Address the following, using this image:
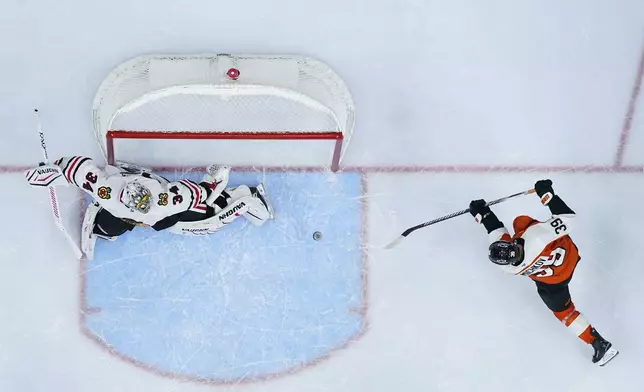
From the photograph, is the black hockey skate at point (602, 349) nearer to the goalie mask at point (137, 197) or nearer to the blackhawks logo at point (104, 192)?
the goalie mask at point (137, 197)

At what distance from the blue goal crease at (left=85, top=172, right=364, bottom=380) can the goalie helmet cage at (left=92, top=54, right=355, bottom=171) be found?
139 millimetres

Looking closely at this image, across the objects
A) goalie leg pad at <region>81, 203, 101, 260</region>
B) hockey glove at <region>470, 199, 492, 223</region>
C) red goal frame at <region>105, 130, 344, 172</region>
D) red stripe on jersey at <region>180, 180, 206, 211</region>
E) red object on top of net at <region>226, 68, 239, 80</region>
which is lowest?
goalie leg pad at <region>81, 203, 101, 260</region>

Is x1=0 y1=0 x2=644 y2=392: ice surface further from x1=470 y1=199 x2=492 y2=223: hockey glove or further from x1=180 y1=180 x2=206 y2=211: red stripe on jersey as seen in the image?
x1=180 y1=180 x2=206 y2=211: red stripe on jersey

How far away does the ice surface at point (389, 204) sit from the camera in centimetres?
406

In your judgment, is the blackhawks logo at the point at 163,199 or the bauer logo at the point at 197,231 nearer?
the blackhawks logo at the point at 163,199

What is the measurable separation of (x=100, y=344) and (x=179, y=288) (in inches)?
18.7

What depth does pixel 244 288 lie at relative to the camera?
4.11 metres

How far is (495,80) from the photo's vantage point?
421cm

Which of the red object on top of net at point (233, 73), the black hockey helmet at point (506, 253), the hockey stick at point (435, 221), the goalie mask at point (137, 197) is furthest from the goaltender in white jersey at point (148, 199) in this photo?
the black hockey helmet at point (506, 253)

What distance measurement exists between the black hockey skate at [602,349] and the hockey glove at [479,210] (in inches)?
31.7

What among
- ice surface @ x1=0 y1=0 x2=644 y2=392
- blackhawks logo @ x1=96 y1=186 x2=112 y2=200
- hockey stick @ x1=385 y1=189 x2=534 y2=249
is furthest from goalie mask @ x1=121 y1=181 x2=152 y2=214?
hockey stick @ x1=385 y1=189 x2=534 y2=249

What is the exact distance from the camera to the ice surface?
4059 mm

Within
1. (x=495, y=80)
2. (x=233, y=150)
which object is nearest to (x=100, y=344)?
(x=233, y=150)

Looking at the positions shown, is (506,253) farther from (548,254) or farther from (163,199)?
(163,199)
